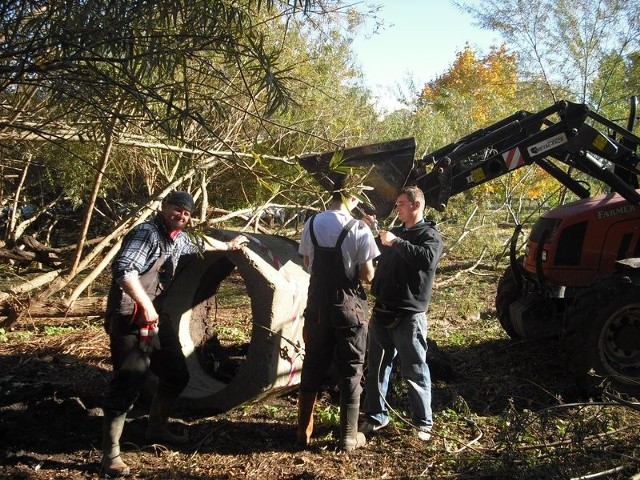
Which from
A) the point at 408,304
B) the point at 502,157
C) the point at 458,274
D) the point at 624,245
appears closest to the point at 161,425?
the point at 408,304

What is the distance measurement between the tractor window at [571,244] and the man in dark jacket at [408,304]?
2.06m

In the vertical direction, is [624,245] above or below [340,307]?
above

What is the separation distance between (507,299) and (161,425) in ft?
12.7

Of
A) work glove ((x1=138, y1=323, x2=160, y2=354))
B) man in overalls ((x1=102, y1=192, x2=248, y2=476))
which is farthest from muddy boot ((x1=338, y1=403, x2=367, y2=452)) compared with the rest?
work glove ((x1=138, y1=323, x2=160, y2=354))

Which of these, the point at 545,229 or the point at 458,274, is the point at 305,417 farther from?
the point at 458,274

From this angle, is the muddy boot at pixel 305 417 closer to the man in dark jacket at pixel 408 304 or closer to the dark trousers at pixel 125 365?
the man in dark jacket at pixel 408 304

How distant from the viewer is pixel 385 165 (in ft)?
19.2

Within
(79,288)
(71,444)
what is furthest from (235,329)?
(71,444)

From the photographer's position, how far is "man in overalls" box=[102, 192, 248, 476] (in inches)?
167

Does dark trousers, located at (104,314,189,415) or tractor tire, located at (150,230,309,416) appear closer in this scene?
dark trousers, located at (104,314,189,415)

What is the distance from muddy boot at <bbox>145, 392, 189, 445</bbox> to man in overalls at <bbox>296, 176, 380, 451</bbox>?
0.92m

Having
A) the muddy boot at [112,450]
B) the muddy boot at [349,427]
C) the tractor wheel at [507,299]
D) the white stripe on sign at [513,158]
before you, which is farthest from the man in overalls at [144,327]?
the tractor wheel at [507,299]

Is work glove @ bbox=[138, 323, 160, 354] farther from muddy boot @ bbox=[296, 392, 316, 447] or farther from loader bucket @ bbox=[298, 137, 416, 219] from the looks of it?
loader bucket @ bbox=[298, 137, 416, 219]

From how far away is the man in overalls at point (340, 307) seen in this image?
14.9 ft
